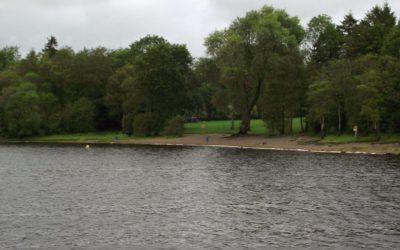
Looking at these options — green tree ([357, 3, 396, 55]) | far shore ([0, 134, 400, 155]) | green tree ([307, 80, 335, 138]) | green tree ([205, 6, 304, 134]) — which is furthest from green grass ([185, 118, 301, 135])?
green tree ([357, 3, 396, 55])

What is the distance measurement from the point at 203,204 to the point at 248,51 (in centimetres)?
7279

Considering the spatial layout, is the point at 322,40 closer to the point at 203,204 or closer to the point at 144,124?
the point at 144,124

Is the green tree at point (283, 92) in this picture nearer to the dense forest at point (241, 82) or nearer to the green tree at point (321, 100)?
the dense forest at point (241, 82)

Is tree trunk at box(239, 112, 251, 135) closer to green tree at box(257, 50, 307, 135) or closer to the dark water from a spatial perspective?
green tree at box(257, 50, 307, 135)

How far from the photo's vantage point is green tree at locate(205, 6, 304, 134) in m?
107

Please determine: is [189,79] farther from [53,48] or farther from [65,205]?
[65,205]

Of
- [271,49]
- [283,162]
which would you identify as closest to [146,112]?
[271,49]

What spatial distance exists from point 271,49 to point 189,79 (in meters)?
35.6

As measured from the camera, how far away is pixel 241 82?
109 meters

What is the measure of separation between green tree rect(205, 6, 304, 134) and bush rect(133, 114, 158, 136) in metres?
21.1

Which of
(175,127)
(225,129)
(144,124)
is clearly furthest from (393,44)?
(144,124)

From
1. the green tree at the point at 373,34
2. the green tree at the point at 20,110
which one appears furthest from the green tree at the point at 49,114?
the green tree at the point at 373,34

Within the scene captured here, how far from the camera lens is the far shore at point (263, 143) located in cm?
8321

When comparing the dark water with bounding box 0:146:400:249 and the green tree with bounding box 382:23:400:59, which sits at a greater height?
the green tree with bounding box 382:23:400:59
